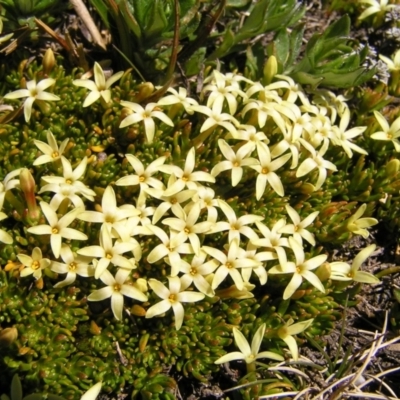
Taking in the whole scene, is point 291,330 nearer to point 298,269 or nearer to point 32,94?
point 298,269

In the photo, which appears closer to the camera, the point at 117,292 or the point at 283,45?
the point at 117,292

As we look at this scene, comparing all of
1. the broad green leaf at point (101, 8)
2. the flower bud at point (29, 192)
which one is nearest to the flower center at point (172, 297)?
the flower bud at point (29, 192)

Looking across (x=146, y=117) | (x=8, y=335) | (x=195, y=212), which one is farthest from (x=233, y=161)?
(x=8, y=335)

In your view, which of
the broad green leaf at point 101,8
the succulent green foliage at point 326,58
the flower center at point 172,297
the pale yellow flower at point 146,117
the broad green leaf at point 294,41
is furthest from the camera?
the broad green leaf at point 294,41

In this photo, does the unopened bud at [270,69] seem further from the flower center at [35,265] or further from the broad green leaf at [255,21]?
the flower center at [35,265]

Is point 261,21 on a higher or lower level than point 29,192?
higher

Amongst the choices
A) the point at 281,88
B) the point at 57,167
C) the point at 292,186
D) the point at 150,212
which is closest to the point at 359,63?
the point at 281,88

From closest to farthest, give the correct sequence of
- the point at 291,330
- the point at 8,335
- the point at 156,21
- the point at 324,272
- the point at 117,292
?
the point at 8,335 < the point at 117,292 < the point at 291,330 < the point at 324,272 < the point at 156,21
